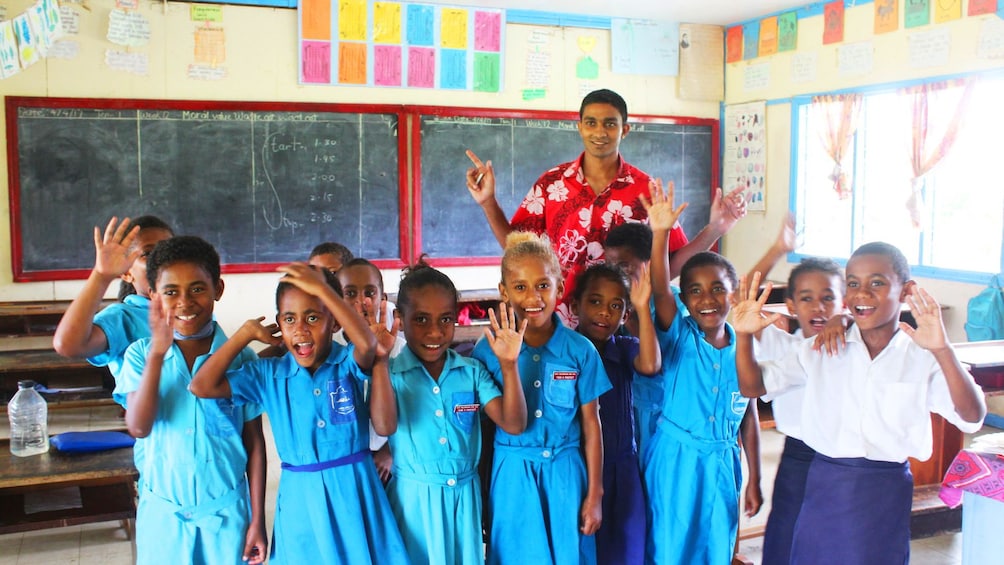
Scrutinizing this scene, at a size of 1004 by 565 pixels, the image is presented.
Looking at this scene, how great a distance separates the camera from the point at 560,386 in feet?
6.31

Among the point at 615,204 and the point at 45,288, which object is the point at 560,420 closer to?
the point at 615,204

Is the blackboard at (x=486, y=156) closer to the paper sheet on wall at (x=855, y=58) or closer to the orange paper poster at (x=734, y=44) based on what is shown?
the orange paper poster at (x=734, y=44)

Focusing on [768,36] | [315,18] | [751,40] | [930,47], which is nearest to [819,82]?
[768,36]

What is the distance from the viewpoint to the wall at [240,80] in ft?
16.8

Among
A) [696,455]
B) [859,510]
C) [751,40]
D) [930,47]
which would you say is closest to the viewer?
[859,510]

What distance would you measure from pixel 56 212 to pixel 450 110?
2669 millimetres

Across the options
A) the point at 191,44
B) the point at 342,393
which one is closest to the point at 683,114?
the point at 191,44

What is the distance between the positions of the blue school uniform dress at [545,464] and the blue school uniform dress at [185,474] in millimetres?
591

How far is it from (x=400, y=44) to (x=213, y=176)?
1.57 metres

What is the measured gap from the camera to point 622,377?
2.12 meters

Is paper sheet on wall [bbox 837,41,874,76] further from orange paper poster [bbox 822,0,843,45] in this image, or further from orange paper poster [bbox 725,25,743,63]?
orange paper poster [bbox 725,25,743,63]

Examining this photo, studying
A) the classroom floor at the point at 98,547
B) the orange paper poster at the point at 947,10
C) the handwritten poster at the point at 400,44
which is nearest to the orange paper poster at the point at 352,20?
the handwritten poster at the point at 400,44

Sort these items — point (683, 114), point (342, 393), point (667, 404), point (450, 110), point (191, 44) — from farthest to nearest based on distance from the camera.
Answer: point (683, 114) → point (450, 110) → point (191, 44) → point (667, 404) → point (342, 393)

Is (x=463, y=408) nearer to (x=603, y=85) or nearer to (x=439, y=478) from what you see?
(x=439, y=478)
